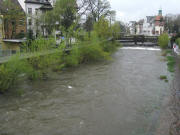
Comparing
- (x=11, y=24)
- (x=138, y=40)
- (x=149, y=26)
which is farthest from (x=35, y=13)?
(x=149, y=26)

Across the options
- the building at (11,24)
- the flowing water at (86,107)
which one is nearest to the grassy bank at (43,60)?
the flowing water at (86,107)

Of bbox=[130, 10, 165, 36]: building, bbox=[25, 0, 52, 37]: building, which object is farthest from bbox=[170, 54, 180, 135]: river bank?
bbox=[130, 10, 165, 36]: building

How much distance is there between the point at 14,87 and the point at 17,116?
143 inches

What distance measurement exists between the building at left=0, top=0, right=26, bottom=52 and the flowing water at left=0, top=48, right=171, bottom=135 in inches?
686

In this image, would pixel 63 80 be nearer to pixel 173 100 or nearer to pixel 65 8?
pixel 173 100

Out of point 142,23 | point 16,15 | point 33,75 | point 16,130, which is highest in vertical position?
point 142,23

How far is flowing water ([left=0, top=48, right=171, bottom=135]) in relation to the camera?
7.27m

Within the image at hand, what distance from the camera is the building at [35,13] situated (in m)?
35.3

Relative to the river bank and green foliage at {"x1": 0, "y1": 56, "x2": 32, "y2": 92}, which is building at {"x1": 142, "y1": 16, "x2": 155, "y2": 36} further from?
green foliage at {"x1": 0, "y1": 56, "x2": 32, "y2": 92}

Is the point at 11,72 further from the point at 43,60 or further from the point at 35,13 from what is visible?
the point at 35,13

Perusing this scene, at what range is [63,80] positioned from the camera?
14.2m

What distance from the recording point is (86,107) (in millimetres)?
9242

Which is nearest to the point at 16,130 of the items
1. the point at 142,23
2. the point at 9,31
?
the point at 9,31

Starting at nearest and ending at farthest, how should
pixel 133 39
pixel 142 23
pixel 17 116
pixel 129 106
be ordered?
pixel 17 116 < pixel 129 106 < pixel 133 39 < pixel 142 23
